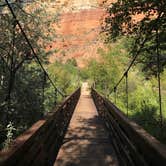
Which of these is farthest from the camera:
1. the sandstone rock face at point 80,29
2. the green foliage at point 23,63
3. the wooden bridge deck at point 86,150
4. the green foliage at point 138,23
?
the sandstone rock face at point 80,29

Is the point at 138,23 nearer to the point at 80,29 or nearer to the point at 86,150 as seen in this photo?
the point at 86,150

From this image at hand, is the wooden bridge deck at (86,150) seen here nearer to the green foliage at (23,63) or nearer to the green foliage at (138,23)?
the green foliage at (138,23)

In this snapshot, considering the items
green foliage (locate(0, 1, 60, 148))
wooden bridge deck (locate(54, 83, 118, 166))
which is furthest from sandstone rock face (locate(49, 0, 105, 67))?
wooden bridge deck (locate(54, 83, 118, 166))

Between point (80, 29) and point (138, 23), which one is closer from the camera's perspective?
point (138, 23)

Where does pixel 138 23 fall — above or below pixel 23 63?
above

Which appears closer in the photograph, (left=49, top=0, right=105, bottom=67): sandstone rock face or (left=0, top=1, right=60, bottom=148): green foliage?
(left=0, top=1, right=60, bottom=148): green foliage

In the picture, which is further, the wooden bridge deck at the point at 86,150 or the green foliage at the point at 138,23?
the green foliage at the point at 138,23

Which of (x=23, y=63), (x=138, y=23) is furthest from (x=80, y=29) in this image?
(x=138, y=23)

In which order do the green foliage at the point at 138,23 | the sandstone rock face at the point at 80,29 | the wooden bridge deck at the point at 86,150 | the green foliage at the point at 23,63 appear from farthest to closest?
1. the sandstone rock face at the point at 80,29
2. the green foliage at the point at 23,63
3. the green foliage at the point at 138,23
4. the wooden bridge deck at the point at 86,150

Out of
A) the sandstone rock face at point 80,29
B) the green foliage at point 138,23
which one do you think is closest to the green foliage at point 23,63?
the green foliage at point 138,23

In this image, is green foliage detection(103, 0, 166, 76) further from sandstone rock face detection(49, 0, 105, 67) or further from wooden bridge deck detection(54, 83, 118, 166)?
sandstone rock face detection(49, 0, 105, 67)

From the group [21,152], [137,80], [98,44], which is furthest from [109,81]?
[98,44]

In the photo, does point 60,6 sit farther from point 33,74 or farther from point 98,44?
point 98,44

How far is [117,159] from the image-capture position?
5.30 meters
